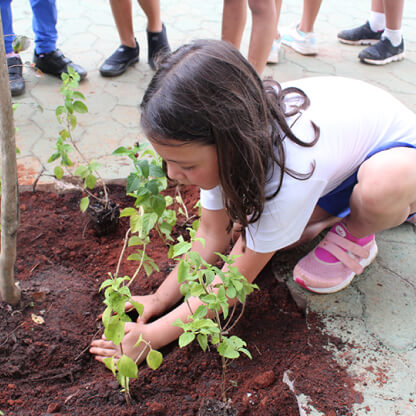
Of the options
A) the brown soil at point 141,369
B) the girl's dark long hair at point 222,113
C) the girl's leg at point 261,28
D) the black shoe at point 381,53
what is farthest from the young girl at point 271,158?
the black shoe at point 381,53

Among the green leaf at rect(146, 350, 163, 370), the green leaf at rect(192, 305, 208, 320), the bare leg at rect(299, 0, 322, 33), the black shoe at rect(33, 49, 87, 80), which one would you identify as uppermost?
the green leaf at rect(192, 305, 208, 320)

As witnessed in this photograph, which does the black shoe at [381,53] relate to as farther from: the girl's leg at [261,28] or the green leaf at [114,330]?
the green leaf at [114,330]

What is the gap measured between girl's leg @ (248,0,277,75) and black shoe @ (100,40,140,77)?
108 cm

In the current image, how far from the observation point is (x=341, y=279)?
5.66 feet

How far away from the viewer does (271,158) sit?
129cm

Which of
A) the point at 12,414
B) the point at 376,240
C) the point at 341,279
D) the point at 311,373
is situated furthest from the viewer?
the point at 376,240

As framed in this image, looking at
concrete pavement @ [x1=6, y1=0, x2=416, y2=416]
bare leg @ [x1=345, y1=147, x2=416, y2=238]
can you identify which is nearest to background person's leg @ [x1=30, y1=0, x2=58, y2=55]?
concrete pavement @ [x1=6, y1=0, x2=416, y2=416]

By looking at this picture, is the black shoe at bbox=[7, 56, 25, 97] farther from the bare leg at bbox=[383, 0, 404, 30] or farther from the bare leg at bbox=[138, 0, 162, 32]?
the bare leg at bbox=[383, 0, 404, 30]

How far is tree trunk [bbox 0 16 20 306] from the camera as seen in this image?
1114 mm

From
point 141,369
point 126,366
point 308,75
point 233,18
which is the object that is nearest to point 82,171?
point 141,369

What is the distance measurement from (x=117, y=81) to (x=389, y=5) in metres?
2.12

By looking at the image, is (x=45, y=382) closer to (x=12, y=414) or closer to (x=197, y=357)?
(x=12, y=414)

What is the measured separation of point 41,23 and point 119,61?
1.88 ft

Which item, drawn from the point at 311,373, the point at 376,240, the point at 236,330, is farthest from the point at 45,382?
the point at 376,240
